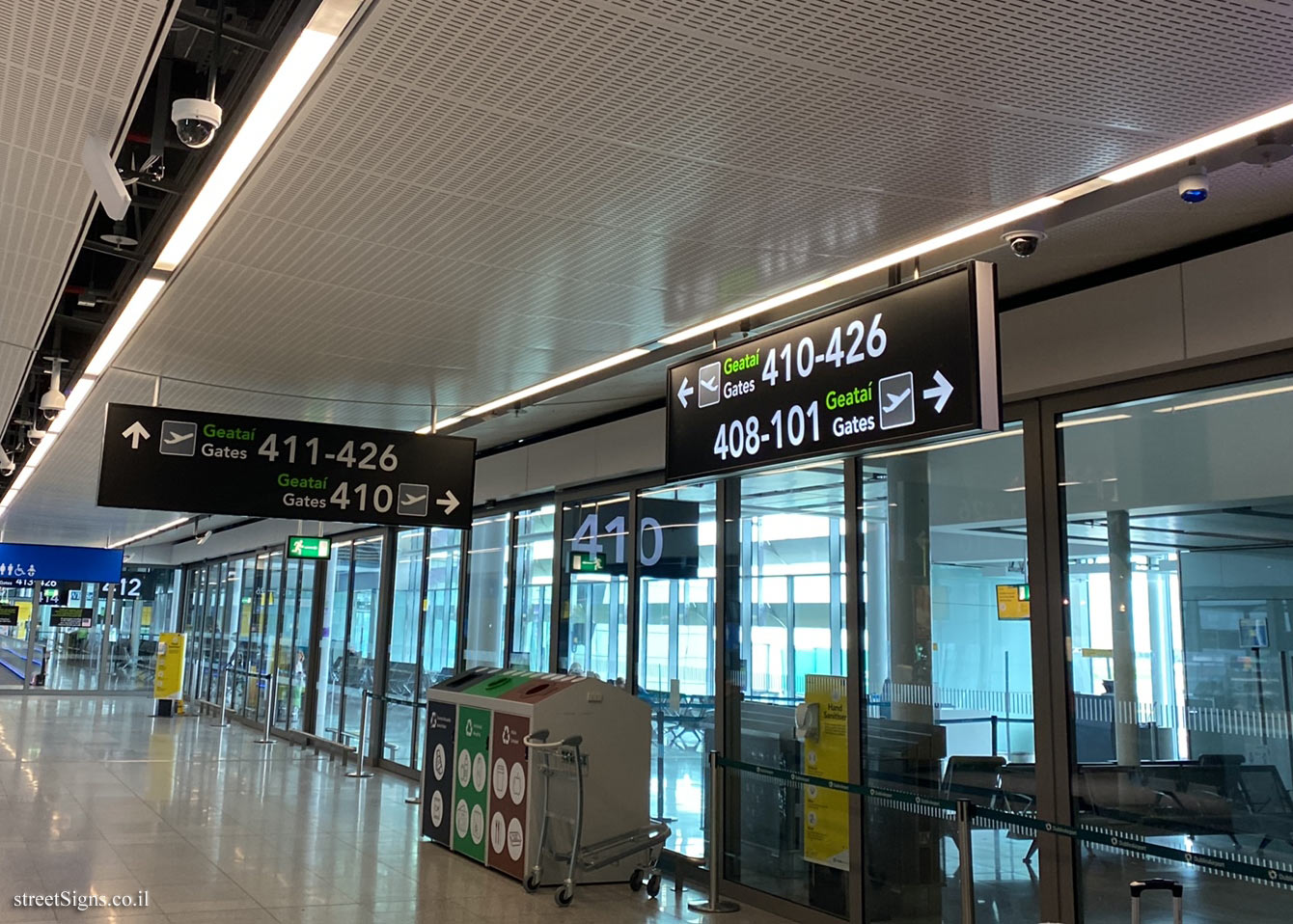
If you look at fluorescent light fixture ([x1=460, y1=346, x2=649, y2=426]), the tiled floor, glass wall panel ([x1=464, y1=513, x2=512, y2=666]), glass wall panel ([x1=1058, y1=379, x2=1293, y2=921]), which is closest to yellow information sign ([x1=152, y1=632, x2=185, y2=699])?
the tiled floor

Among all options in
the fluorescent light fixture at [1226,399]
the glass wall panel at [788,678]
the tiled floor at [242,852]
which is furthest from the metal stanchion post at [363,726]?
the fluorescent light fixture at [1226,399]

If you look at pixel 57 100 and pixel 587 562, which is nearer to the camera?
pixel 57 100

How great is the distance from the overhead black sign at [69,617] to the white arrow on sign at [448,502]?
22358 millimetres

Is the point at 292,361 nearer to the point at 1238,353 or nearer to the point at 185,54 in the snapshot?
the point at 185,54

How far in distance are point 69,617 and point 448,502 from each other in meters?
22.5

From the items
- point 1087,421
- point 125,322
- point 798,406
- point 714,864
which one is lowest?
point 714,864

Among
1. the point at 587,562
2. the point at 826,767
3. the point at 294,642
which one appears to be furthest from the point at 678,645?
the point at 294,642

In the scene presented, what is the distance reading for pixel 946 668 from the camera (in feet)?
17.6

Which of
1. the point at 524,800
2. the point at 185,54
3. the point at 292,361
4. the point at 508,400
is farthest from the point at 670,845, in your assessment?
the point at 185,54

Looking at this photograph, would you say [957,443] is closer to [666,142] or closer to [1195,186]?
[1195,186]

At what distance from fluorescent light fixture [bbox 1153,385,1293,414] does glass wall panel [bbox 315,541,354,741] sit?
11.4 m

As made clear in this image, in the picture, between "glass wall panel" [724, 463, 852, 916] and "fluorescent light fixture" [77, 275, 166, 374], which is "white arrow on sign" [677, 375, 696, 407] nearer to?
"glass wall panel" [724, 463, 852, 916]

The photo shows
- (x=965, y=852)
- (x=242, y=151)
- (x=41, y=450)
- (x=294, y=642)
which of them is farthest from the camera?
(x=294, y=642)

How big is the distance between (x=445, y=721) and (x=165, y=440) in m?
3.00
